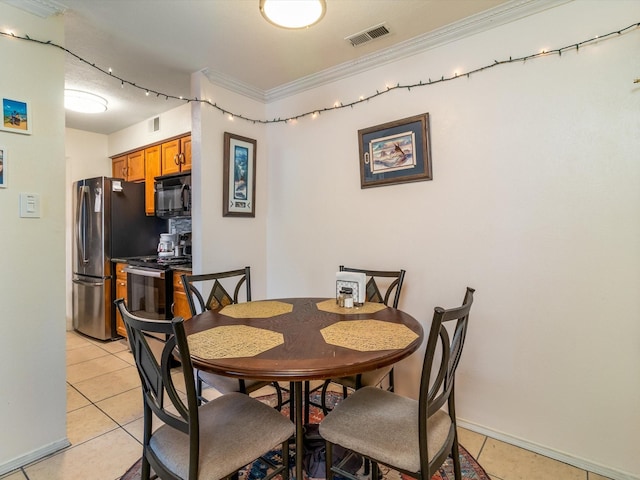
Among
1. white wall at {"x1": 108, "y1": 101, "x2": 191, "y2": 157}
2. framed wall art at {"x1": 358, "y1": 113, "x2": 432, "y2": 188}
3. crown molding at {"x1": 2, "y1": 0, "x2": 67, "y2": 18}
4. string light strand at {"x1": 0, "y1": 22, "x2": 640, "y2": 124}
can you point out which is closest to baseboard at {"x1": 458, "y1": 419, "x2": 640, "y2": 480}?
framed wall art at {"x1": 358, "y1": 113, "x2": 432, "y2": 188}

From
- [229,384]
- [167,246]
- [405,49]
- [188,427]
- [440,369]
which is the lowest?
[229,384]

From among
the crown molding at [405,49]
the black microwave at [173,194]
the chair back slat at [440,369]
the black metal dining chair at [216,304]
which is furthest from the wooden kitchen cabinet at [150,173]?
the chair back slat at [440,369]

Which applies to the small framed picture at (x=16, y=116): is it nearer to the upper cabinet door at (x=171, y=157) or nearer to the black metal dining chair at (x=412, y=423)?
the upper cabinet door at (x=171, y=157)

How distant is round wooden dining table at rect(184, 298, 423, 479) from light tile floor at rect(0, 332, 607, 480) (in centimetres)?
92

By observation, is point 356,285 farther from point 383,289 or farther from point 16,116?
point 16,116

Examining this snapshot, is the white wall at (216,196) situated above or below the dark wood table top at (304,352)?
above

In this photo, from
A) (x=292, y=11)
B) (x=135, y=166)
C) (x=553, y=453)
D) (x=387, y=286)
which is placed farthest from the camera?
(x=135, y=166)

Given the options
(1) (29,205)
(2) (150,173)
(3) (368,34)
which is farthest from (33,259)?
(3) (368,34)

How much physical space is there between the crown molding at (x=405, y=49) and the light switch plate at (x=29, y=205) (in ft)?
5.03

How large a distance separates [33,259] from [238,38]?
1834 millimetres

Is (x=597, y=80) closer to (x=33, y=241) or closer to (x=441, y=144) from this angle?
(x=441, y=144)

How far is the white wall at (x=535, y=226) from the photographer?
67.7 inches

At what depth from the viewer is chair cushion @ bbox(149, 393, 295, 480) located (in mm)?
1136

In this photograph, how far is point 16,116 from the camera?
181cm
